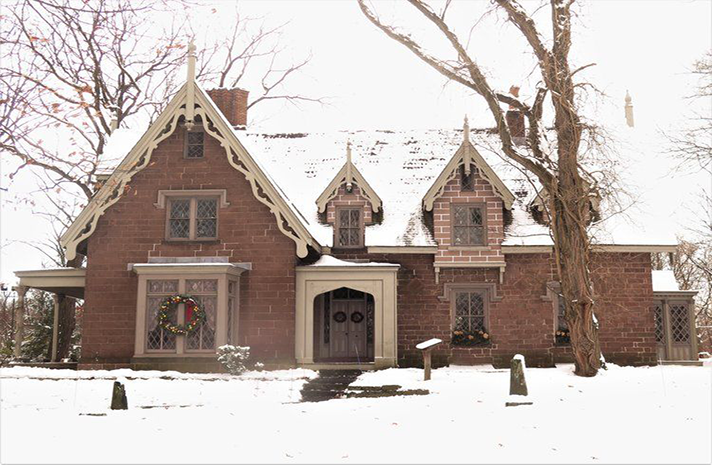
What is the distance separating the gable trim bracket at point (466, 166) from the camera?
21.5 meters

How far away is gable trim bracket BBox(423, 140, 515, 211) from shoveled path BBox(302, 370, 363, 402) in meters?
5.73

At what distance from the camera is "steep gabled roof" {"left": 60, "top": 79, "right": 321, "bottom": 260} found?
20188 millimetres

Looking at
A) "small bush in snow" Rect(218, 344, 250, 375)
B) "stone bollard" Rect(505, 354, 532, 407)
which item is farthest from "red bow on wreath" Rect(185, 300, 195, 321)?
"stone bollard" Rect(505, 354, 532, 407)

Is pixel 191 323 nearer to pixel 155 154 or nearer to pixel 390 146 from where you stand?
pixel 155 154

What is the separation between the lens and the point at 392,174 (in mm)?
24188

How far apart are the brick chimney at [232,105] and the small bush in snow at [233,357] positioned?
10121mm

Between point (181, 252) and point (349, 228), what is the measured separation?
508 cm

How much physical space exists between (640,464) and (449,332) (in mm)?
12839

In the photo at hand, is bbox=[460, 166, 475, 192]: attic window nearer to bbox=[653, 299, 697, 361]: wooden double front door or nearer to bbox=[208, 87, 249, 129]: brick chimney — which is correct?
bbox=[653, 299, 697, 361]: wooden double front door

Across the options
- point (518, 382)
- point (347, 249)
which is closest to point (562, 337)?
point (347, 249)

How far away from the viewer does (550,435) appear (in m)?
10.3

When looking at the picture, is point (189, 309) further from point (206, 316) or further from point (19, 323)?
point (19, 323)

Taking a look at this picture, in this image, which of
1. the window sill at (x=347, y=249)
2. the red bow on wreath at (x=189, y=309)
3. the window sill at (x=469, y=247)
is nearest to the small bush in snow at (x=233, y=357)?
the red bow on wreath at (x=189, y=309)

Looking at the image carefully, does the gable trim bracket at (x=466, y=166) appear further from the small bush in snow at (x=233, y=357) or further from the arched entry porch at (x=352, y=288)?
the small bush in snow at (x=233, y=357)
